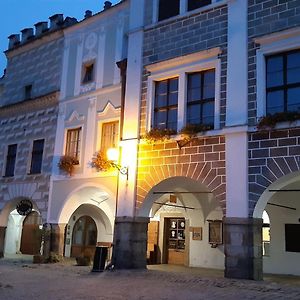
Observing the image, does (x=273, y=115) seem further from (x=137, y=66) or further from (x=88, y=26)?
(x=88, y=26)

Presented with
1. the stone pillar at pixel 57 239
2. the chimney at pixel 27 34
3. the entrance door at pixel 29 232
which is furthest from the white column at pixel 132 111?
the entrance door at pixel 29 232

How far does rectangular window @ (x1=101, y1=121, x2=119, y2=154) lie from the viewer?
15984mm

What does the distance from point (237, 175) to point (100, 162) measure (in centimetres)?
547

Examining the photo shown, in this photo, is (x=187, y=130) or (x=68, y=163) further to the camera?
(x=68, y=163)

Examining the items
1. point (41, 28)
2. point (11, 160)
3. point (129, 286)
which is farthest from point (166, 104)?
point (41, 28)

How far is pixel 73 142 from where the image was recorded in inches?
688

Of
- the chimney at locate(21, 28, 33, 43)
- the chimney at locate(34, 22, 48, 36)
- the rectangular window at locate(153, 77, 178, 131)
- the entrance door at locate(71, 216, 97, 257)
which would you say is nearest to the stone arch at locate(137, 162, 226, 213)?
the rectangular window at locate(153, 77, 178, 131)

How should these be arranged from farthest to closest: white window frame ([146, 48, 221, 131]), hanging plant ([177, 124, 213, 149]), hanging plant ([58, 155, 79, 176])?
1. hanging plant ([58, 155, 79, 176])
2. white window frame ([146, 48, 221, 131])
3. hanging plant ([177, 124, 213, 149])

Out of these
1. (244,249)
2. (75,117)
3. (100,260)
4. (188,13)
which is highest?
(188,13)

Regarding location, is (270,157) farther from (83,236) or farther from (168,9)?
(83,236)

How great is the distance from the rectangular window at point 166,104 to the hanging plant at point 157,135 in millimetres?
298

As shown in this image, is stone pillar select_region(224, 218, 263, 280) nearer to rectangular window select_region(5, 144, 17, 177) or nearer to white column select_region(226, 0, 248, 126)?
white column select_region(226, 0, 248, 126)

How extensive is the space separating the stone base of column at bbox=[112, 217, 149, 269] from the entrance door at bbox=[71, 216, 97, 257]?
6.41 meters

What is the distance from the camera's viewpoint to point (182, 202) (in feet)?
55.7
